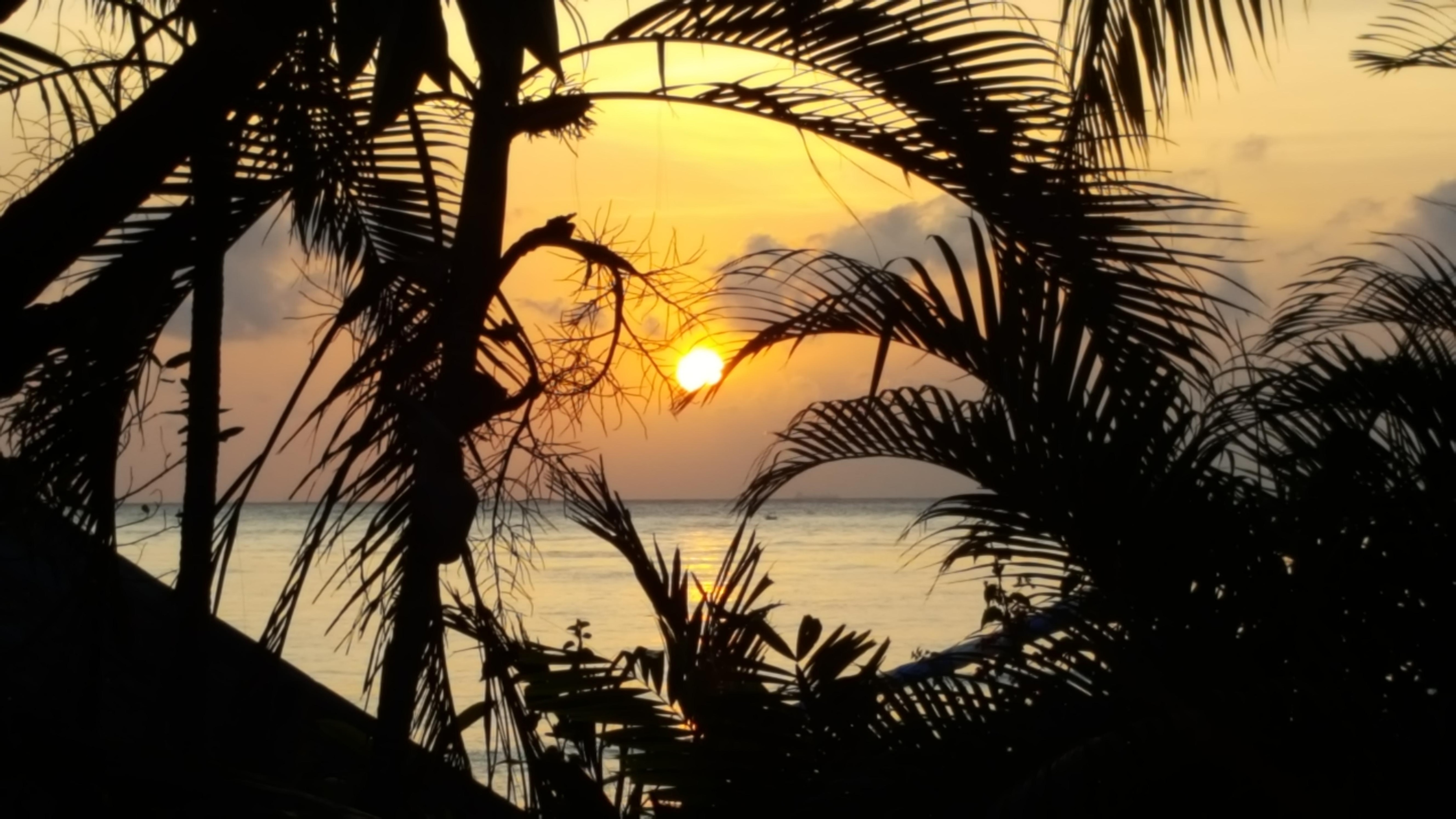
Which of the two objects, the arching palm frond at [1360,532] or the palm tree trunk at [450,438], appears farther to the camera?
the palm tree trunk at [450,438]

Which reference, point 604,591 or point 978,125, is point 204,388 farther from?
point 604,591

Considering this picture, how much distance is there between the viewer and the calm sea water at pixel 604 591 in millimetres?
7500

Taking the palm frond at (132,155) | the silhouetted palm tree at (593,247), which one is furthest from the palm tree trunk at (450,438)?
the palm frond at (132,155)

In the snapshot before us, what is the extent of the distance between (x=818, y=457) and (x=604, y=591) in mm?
21689

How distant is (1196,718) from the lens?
184 cm

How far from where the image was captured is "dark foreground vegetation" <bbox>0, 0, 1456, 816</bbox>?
1885 millimetres

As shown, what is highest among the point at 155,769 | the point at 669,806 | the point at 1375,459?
the point at 1375,459

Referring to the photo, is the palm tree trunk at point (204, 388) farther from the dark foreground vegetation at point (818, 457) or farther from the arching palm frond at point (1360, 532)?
the arching palm frond at point (1360, 532)

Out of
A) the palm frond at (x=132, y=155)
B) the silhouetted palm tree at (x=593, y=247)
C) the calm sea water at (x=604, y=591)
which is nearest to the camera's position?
the palm frond at (x=132, y=155)

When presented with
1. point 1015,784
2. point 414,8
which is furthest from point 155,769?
point 1015,784

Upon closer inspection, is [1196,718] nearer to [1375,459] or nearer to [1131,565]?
[1131,565]

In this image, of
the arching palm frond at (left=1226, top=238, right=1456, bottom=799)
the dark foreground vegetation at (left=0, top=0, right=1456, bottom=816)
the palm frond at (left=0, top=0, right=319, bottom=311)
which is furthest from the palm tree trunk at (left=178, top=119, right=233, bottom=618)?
the arching palm frond at (left=1226, top=238, right=1456, bottom=799)

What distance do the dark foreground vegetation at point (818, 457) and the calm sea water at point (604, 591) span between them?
0.23 metres

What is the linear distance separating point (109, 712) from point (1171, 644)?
4.26m
